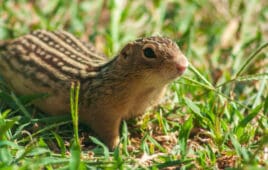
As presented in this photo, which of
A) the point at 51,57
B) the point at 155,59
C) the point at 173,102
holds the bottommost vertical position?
the point at 173,102

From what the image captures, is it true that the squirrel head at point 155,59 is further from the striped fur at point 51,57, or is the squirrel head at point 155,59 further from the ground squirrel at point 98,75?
the striped fur at point 51,57

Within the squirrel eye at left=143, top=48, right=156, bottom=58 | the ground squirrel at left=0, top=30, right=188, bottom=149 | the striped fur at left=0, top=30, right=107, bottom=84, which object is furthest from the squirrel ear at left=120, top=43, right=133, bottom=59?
the striped fur at left=0, top=30, right=107, bottom=84

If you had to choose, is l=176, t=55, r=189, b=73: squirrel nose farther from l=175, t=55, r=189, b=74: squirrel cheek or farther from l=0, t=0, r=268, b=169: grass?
l=0, t=0, r=268, b=169: grass

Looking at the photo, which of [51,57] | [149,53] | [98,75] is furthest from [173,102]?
[51,57]

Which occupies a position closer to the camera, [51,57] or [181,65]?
[181,65]

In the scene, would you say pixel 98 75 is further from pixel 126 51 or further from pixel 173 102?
pixel 173 102

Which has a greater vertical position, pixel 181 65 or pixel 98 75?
pixel 98 75

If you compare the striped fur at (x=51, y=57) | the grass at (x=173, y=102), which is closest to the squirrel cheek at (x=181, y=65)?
the grass at (x=173, y=102)
